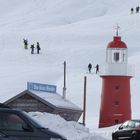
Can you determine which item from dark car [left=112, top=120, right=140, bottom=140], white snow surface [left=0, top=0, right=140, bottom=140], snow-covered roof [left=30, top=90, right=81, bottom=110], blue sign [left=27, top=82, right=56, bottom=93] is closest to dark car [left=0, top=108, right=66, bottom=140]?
white snow surface [left=0, top=0, right=140, bottom=140]

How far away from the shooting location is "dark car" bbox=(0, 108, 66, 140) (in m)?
16.2

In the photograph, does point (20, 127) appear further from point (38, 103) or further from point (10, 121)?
point (38, 103)

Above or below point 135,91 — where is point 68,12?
above

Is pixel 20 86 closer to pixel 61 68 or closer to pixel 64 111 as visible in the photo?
pixel 61 68

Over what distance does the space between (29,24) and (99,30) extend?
23299mm

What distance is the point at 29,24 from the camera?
11350 centimetres

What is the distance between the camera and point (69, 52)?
76.8 m

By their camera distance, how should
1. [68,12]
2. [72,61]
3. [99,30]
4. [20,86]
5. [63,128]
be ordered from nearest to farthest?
1. [63,128]
2. [20,86]
3. [72,61]
4. [99,30]
5. [68,12]

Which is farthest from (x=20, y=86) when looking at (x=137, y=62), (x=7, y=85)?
(x=137, y=62)

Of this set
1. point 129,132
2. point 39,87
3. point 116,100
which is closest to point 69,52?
point 116,100

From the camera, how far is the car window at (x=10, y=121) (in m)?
16.2

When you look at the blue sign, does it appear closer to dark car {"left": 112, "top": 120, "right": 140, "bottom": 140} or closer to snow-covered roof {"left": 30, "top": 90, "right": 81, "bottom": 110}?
snow-covered roof {"left": 30, "top": 90, "right": 81, "bottom": 110}

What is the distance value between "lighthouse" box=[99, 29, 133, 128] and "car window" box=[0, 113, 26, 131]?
2077 centimetres

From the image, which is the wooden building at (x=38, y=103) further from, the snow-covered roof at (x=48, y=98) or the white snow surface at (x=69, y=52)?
the white snow surface at (x=69, y=52)
